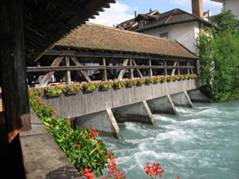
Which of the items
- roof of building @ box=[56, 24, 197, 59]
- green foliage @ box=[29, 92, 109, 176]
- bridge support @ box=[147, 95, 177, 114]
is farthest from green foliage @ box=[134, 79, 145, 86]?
green foliage @ box=[29, 92, 109, 176]

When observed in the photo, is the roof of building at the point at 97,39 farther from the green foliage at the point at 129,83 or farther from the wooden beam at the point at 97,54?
the green foliage at the point at 129,83

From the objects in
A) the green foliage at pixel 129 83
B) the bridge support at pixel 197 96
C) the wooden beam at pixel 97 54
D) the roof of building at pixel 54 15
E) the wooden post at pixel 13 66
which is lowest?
the bridge support at pixel 197 96

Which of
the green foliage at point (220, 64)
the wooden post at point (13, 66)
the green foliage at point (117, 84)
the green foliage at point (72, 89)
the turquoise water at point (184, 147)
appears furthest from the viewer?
the green foliage at point (220, 64)

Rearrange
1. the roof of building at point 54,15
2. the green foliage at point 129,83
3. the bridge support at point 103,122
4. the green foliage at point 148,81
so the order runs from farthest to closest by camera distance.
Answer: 1. the green foliage at point 148,81
2. the green foliage at point 129,83
3. the bridge support at point 103,122
4. the roof of building at point 54,15

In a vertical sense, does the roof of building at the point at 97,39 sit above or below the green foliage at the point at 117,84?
above

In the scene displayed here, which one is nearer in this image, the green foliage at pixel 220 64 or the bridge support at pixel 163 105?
the bridge support at pixel 163 105

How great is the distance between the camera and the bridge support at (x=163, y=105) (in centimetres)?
1895

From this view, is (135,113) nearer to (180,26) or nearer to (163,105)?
(163,105)

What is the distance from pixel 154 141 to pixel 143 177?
4095 mm

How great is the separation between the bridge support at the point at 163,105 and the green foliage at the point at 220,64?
698cm

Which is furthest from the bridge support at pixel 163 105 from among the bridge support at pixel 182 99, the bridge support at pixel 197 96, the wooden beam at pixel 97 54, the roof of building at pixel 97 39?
the bridge support at pixel 197 96

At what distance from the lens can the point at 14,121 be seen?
3.16 m

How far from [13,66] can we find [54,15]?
996 mm

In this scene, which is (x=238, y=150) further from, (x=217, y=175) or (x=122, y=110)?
(x=122, y=110)
